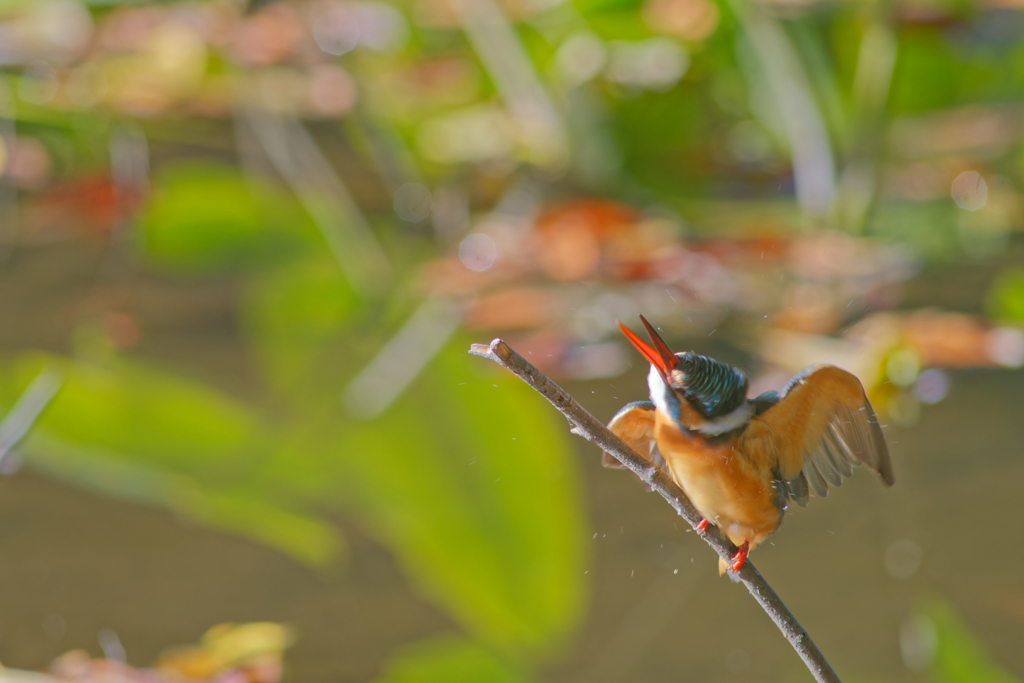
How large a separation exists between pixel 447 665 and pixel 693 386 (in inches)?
17.2

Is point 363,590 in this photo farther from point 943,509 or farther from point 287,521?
point 943,509

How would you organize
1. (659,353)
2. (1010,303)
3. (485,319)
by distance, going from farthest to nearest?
(485,319) < (1010,303) < (659,353)

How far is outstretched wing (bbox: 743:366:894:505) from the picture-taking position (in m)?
0.31

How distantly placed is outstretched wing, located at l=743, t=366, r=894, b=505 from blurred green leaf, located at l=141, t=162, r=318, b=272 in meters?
1.25

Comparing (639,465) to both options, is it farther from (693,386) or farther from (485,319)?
(485,319)

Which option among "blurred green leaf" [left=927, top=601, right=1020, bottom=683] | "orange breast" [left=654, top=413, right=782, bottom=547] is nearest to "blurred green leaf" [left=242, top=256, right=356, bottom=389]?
"blurred green leaf" [left=927, top=601, right=1020, bottom=683]

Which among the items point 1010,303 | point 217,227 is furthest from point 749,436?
point 217,227

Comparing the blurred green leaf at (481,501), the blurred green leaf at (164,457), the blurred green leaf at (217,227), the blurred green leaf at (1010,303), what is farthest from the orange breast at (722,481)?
the blurred green leaf at (217,227)

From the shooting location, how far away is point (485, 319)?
4.13ft

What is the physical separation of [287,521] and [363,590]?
9 cm

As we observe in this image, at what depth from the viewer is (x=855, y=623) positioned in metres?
0.70

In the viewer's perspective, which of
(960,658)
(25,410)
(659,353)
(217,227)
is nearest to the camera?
(659,353)

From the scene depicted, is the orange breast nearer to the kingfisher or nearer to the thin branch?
the kingfisher

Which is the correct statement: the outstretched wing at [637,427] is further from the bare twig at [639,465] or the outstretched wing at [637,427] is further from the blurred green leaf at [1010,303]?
the blurred green leaf at [1010,303]
